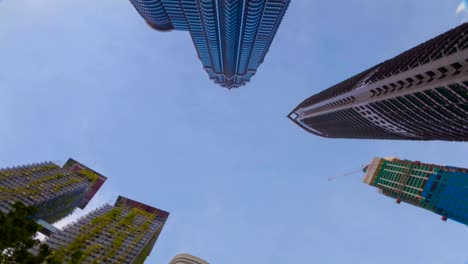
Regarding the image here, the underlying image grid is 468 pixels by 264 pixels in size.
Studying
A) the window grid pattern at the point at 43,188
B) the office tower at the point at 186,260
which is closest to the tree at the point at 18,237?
the window grid pattern at the point at 43,188

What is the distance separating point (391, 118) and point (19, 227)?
296ft

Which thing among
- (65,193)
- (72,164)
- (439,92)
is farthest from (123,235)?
(439,92)

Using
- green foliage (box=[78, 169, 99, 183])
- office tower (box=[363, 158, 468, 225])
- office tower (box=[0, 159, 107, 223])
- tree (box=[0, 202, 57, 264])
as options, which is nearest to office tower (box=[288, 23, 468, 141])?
office tower (box=[363, 158, 468, 225])

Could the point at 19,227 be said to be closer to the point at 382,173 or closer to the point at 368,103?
the point at 368,103

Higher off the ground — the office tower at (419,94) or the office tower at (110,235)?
the office tower at (419,94)

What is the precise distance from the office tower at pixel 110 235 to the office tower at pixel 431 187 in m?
103

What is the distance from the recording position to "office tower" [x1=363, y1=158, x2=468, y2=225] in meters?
122

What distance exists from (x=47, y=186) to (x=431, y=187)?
140695mm

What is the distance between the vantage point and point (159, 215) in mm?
139375

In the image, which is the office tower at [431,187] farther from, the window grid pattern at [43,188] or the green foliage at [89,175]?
the green foliage at [89,175]

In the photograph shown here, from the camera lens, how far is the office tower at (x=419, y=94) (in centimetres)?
5369

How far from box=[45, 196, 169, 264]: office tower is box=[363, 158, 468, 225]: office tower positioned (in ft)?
339

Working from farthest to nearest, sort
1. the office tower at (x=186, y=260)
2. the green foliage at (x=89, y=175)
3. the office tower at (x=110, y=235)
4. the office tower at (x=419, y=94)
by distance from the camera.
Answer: the green foliage at (x=89, y=175) → the office tower at (x=186, y=260) → the office tower at (x=110, y=235) → the office tower at (x=419, y=94)

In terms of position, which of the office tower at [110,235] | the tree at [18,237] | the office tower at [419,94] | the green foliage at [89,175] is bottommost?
the office tower at [110,235]
